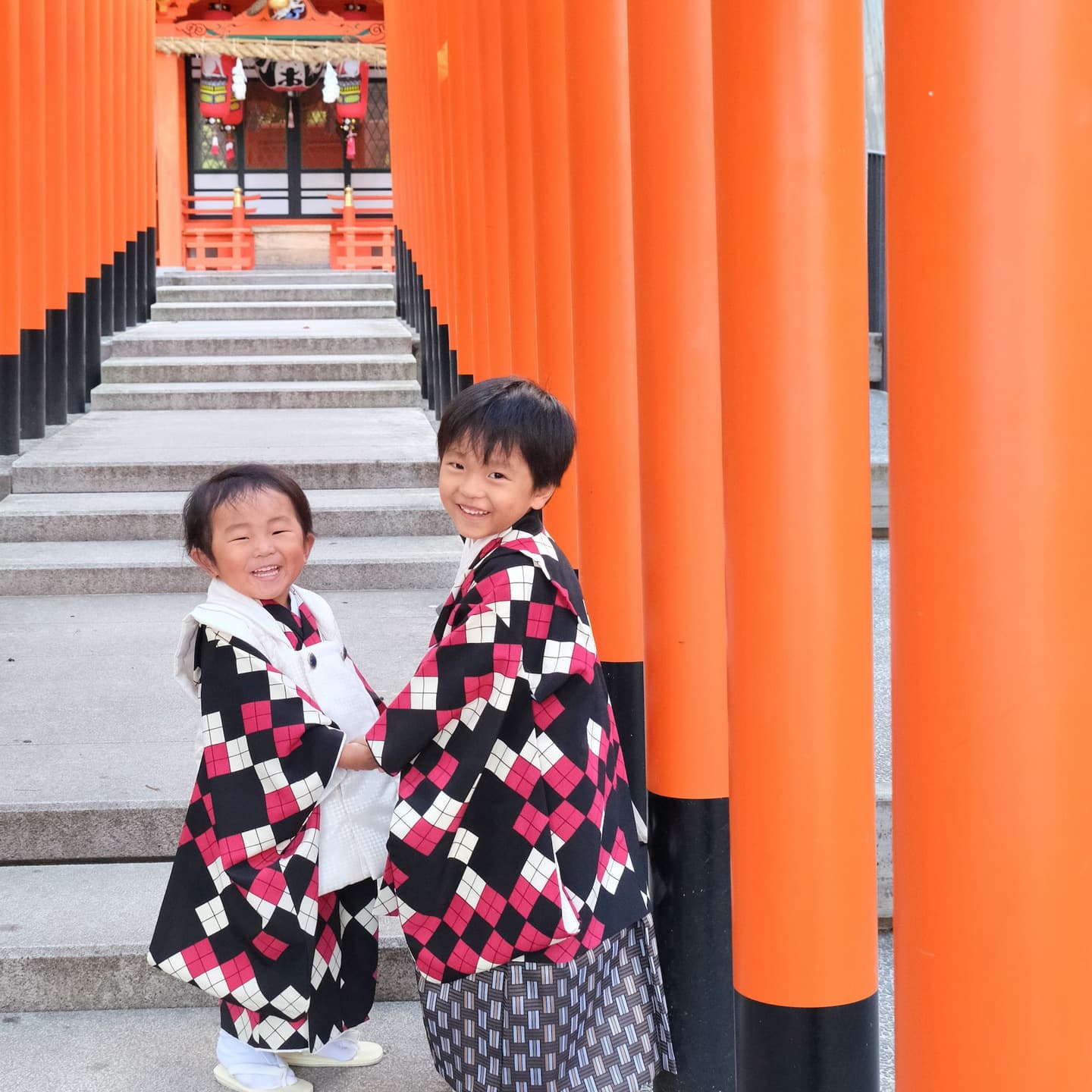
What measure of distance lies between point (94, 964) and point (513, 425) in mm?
1522

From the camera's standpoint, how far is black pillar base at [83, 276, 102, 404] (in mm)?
7966

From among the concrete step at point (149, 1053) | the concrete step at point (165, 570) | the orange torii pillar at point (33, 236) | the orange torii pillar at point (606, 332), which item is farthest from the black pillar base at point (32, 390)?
the orange torii pillar at point (606, 332)

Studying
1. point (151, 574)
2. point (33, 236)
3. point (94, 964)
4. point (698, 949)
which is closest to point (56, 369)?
point (33, 236)

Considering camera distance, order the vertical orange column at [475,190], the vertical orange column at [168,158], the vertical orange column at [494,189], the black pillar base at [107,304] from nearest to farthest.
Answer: the vertical orange column at [494,189]
the vertical orange column at [475,190]
the black pillar base at [107,304]
the vertical orange column at [168,158]

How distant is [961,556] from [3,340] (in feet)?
20.7

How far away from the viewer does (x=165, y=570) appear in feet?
17.4

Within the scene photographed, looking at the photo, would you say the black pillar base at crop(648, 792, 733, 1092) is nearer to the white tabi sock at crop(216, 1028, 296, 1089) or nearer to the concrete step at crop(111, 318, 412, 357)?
the white tabi sock at crop(216, 1028, 296, 1089)

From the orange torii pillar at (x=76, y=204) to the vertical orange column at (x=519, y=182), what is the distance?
4429mm

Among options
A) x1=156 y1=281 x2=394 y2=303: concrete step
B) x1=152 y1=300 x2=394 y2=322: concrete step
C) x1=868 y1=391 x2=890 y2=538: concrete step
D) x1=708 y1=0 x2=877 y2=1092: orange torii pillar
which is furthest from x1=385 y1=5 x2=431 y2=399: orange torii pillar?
x1=708 y1=0 x2=877 y2=1092: orange torii pillar

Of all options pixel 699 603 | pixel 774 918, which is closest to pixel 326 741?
pixel 699 603

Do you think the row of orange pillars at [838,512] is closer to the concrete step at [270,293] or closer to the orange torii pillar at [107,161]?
the orange torii pillar at [107,161]

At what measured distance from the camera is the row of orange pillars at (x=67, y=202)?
6.54 m

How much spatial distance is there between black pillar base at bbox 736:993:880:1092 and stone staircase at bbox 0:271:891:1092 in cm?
90

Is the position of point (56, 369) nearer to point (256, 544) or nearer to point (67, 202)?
point (67, 202)
